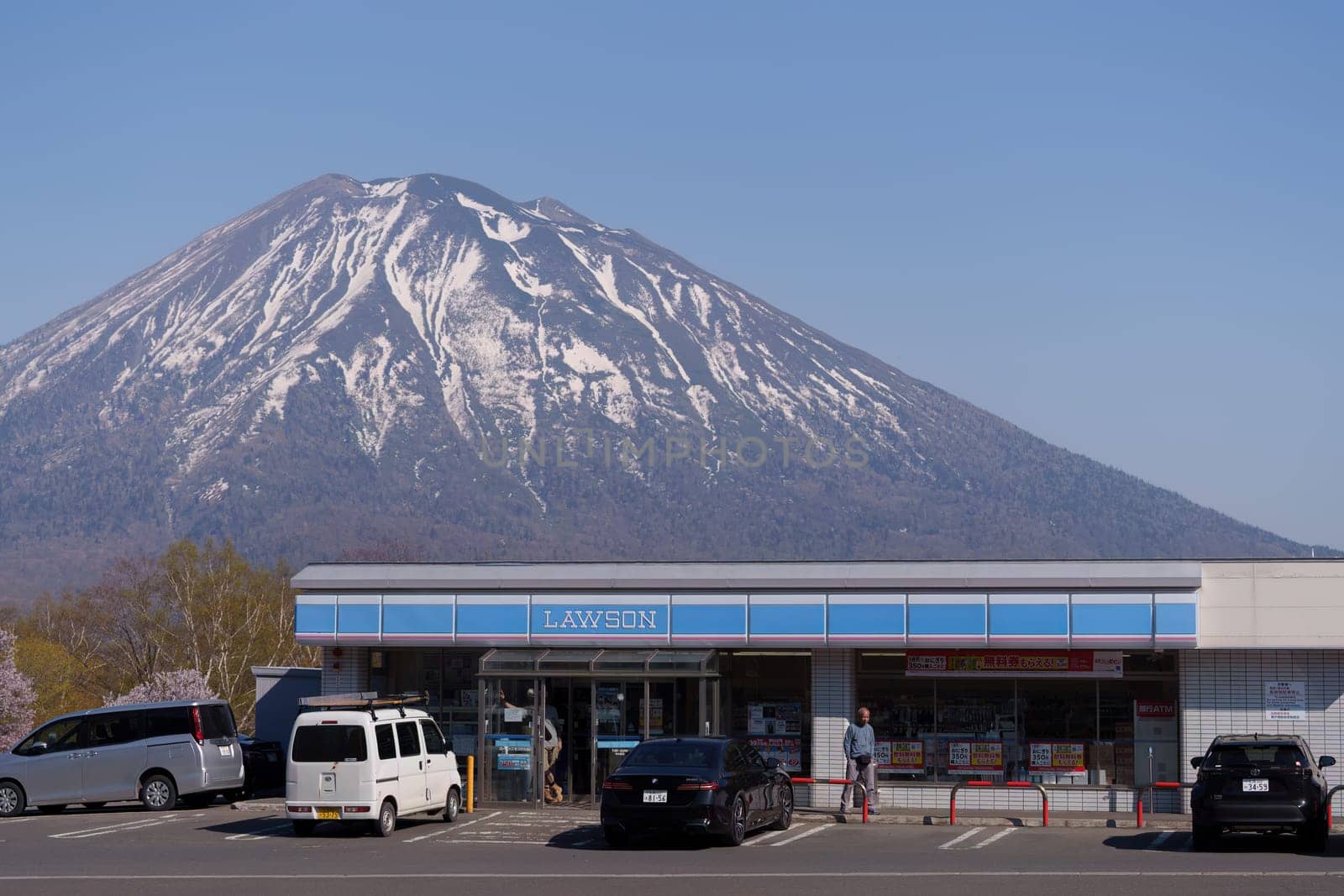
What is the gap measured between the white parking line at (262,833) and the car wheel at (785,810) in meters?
7.36

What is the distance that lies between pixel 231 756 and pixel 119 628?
57258mm

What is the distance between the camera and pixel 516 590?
2956 cm

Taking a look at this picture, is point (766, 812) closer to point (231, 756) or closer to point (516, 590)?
point (516, 590)

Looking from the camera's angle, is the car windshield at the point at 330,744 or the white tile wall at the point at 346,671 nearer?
the car windshield at the point at 330,744

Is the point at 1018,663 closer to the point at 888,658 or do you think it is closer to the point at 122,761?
the point at 888,658

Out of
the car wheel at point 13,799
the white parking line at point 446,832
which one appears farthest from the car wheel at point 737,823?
the car wheel at point 13,799

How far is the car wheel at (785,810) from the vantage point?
25.0 metres

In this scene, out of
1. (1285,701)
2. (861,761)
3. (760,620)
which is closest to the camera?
(861,761)

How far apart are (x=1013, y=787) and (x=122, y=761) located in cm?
1523

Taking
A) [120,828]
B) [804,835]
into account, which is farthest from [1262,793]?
[120,828]

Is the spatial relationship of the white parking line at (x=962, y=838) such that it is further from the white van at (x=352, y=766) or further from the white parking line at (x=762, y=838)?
the white van at (x=352, y=766)

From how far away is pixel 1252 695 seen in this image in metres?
27.2

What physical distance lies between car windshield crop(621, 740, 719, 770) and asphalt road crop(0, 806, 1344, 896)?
3.75ft

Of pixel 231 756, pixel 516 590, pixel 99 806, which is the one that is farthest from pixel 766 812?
pixel 99 806
